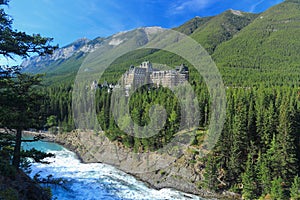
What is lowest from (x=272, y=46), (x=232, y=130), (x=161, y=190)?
(x=161, y=190)

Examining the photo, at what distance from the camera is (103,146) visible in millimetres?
36875

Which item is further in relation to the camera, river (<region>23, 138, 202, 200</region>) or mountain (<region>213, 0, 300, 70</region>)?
mountain (<region>213, 0, 300, 70</region>)

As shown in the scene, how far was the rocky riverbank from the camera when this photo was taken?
24.1 m

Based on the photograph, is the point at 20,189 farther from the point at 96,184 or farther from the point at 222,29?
the point at 222,29

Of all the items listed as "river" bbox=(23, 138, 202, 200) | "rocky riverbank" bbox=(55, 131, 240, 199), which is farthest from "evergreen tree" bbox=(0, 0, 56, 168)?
"rocky riverbank" bbox=(55, 131, 240, 199)

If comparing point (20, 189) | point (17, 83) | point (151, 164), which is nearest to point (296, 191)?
point (151, 164)

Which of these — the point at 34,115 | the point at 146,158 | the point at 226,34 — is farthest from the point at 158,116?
the point at 226,34

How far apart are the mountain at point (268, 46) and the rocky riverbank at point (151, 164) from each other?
67.3 meters

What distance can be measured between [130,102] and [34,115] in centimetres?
3213

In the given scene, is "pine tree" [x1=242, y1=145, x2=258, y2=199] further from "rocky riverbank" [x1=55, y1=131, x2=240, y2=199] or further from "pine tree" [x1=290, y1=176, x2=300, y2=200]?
"pine tree" [x1=290, y1=176, x2=300, y2=200]

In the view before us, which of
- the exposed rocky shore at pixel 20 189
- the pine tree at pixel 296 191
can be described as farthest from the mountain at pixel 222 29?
the exposed rocky shore at pixel 20 189

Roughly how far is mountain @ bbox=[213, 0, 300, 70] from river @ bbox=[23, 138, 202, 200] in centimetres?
7388

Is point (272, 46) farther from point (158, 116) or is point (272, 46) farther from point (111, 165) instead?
point (111, 165)

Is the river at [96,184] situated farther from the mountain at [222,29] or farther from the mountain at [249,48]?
the mountain at [222,29]
